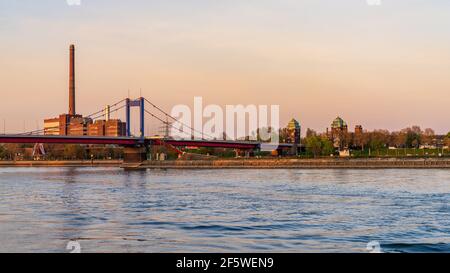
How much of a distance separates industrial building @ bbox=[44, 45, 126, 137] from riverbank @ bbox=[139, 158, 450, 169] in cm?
1060

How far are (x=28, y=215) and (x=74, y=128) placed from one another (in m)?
56.0

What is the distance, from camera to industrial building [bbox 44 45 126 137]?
6634cm

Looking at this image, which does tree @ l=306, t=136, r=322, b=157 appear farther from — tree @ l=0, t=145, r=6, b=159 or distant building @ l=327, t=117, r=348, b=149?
tree @ l=0, t=145, r=6, b=159

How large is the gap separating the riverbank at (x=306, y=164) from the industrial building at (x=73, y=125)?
34.8 feet

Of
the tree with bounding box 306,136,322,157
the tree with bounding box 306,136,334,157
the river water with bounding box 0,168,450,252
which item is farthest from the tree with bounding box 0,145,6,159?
the river water with bounding box 0,168,450,252

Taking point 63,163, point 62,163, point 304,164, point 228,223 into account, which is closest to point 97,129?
point 63,163

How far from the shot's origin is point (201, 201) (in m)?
17.5

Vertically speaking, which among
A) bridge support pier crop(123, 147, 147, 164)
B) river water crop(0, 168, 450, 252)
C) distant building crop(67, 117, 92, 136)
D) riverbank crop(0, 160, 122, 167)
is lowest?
river water crop(0, 168, 450, 252)

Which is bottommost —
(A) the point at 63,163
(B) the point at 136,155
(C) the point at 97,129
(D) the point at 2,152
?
(A) the point at 63,163

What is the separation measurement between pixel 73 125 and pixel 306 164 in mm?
27132

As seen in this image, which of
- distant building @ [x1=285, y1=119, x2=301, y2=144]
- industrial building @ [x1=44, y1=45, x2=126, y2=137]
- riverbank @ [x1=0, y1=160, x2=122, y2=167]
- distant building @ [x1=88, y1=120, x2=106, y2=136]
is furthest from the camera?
distant building @ [x1=285, y1=119, x2=301, y2=144]

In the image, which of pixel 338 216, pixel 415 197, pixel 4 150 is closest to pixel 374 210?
pixel 338 216

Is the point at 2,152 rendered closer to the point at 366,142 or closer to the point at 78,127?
the point at 78,127

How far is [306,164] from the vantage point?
55.5 metres
